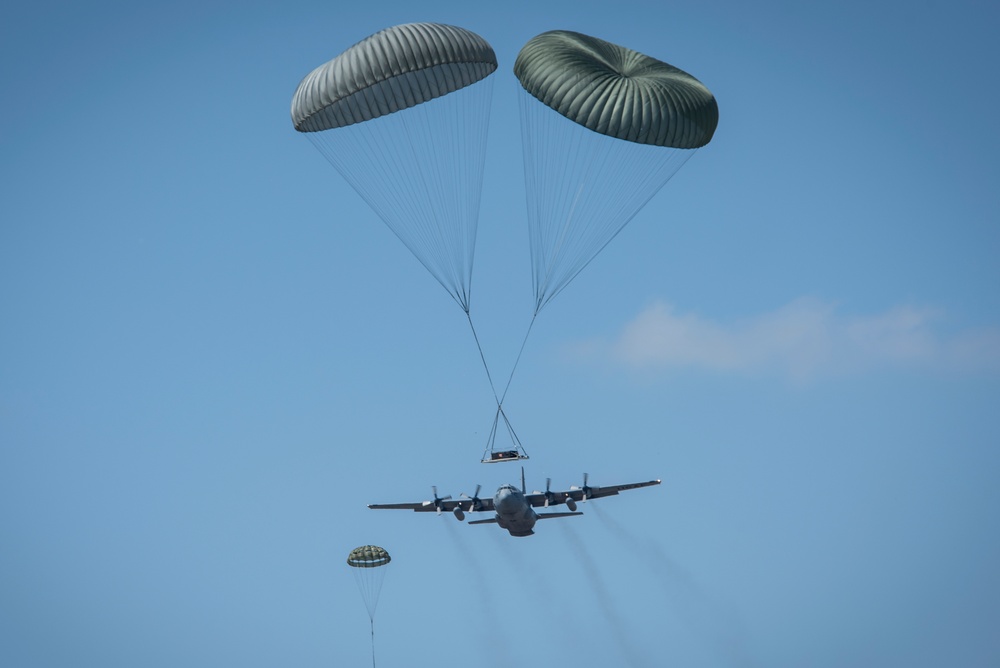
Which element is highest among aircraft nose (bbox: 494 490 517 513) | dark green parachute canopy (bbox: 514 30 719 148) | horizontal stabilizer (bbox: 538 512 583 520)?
dark green parachute canopy (bbox: 514 30 719 148)

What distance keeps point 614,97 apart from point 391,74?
10.2 meters

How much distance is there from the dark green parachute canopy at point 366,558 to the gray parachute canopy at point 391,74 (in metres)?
32.8

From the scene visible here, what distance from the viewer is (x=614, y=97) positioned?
62.1 metres

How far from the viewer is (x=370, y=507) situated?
249 feet

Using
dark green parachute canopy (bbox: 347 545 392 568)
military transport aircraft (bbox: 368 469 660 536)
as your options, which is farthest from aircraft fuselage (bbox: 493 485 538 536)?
dark green parachute canopy (bbox: 347 545 392 568)

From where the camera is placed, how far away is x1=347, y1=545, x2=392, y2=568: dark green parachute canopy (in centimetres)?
8625

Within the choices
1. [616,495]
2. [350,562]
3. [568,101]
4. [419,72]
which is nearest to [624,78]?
[568,101]

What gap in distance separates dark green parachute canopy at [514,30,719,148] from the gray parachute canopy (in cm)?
289

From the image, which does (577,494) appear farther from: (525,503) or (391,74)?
(391,74)

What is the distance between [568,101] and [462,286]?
984 centimetres

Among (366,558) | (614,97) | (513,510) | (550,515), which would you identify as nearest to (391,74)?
(614,97)

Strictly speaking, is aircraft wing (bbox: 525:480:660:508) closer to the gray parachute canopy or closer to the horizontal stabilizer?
the horizontal stabilizer

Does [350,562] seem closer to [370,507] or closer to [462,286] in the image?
[370,507]

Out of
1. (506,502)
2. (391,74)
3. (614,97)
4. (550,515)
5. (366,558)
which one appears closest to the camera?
(391,74)
